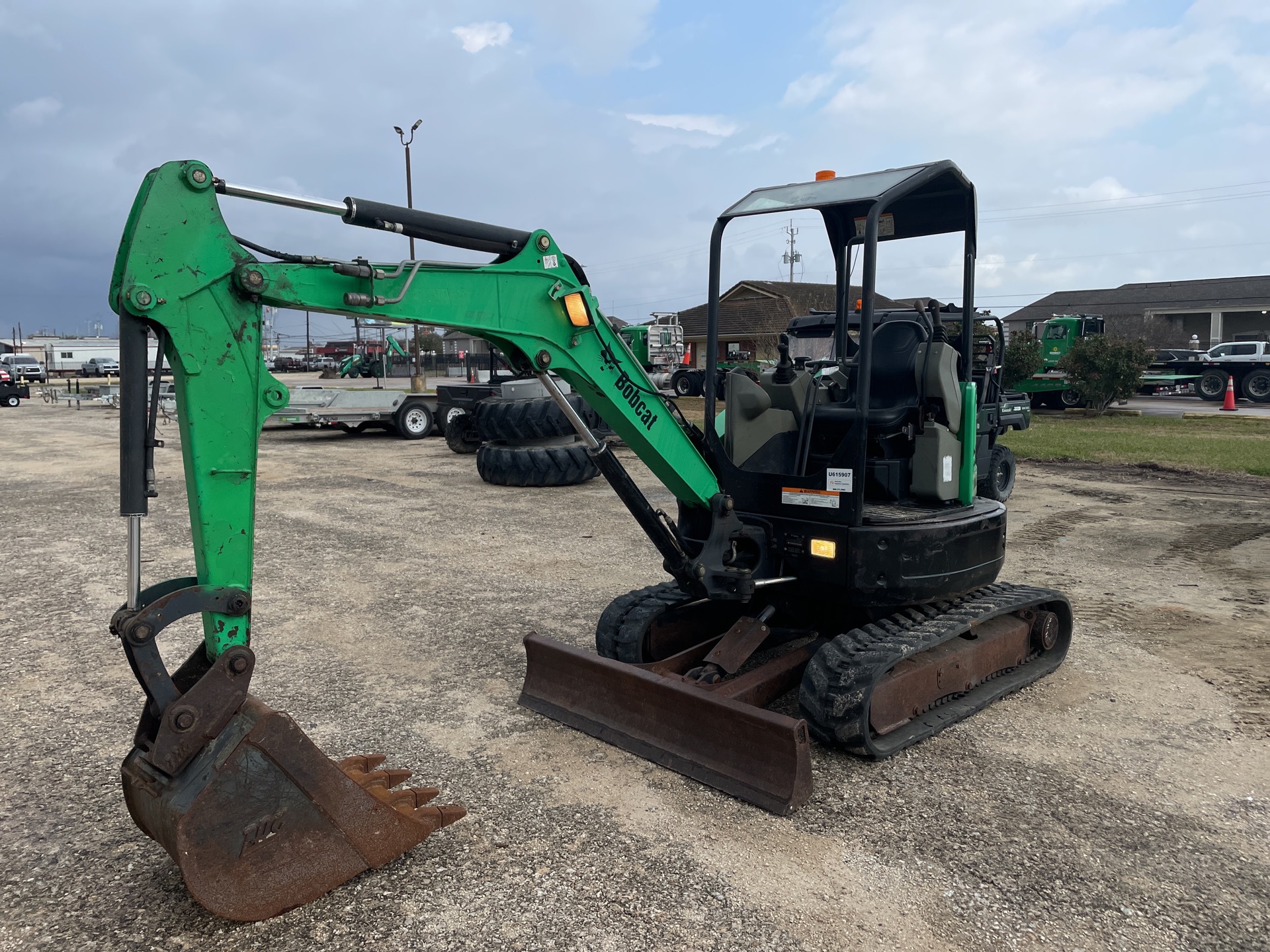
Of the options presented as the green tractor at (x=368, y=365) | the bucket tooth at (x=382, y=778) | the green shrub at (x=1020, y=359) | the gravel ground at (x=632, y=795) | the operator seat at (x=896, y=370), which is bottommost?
the gravel ground at (x=632, y=795)

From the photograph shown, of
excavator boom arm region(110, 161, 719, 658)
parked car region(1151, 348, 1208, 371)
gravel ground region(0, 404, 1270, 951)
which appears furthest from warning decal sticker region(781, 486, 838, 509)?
parked car region(1151, 348, 1208, 371)

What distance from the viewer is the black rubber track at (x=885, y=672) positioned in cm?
417

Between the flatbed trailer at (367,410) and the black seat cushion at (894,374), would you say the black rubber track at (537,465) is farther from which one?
the black seat cushion at (894,374)

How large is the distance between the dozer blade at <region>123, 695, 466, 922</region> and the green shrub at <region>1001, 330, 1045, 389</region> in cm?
2218

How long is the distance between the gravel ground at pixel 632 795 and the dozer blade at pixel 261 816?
0.11m

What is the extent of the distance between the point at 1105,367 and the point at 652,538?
2066 cm

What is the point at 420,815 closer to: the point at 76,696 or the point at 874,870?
the point at 874,870

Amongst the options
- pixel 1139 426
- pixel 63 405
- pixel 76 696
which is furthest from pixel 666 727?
pixel 63 405

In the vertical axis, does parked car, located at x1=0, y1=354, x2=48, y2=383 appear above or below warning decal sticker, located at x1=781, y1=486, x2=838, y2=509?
above

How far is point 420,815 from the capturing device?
11.3ft

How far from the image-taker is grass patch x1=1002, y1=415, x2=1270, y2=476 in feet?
46.9

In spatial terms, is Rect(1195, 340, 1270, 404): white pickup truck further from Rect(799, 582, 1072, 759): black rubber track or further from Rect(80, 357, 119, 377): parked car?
Rect(80, 357, 119, 377): parked car

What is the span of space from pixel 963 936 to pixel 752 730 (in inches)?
45.5

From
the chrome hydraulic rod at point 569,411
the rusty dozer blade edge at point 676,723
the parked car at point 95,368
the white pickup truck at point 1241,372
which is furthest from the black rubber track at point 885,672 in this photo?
the parked car at point 95,368
